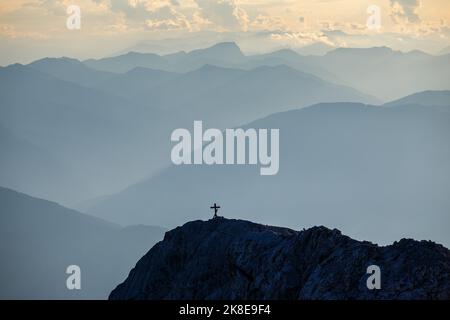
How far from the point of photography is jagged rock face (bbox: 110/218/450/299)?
52812 millimetres

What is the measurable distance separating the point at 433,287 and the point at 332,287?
6167mm

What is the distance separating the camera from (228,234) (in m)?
68.9

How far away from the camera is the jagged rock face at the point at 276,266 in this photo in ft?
173

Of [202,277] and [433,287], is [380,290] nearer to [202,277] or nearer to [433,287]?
[433,287]

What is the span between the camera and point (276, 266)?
6153 cm

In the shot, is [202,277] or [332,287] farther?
[202,277]
